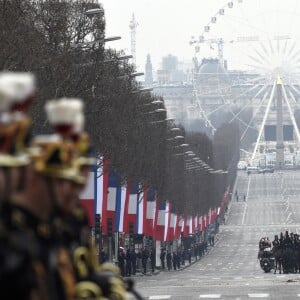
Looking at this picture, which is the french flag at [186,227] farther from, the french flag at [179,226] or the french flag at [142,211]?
the french flag at [142,211]

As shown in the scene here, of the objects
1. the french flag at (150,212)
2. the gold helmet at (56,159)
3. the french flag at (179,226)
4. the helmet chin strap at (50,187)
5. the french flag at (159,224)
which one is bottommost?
the french flag at (179,226)

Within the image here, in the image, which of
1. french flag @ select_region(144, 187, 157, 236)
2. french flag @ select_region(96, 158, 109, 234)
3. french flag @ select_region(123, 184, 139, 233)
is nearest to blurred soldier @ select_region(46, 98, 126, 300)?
french flag @ select_region(96, 158, 109, 234)

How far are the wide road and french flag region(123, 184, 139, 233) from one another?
244 centimetres

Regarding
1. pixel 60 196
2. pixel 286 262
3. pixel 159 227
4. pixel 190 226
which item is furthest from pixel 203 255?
pixel 60 196

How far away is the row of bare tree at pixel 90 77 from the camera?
167 ft

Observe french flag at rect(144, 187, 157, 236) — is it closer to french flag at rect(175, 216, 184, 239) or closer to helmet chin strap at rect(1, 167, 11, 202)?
french flag at rect(175, 216, 184, 239)

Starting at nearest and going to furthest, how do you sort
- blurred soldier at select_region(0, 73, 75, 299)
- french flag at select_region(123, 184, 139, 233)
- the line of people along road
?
blurred soldier at select_region(0, 73, 75, 299) → french flag at select_region(123, 184, 139, 233) → the line of people along road

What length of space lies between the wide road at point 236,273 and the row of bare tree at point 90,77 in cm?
562

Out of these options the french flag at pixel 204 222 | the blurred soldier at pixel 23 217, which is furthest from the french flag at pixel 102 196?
the french flag at pixel 204 222

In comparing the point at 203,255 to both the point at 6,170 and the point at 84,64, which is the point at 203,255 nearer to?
the point at 84,64

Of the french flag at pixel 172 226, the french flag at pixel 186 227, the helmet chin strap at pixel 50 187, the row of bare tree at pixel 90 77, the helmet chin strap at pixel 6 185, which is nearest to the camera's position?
the helmet chin strap at pixel 6 185

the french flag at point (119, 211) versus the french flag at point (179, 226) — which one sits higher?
the french flag at point (119, 211)

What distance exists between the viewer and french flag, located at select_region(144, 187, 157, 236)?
265 feet

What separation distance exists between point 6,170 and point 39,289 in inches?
22.6
